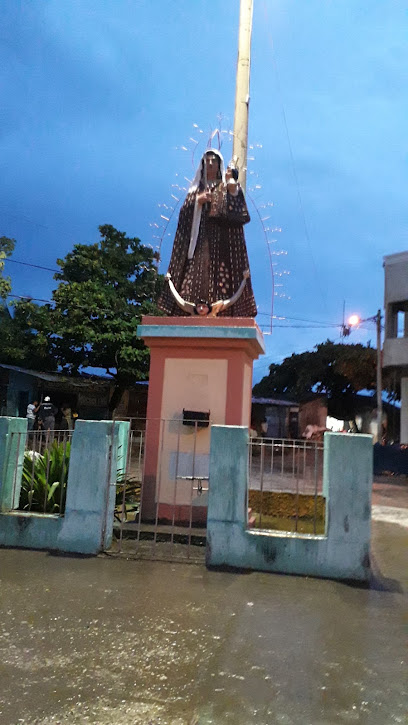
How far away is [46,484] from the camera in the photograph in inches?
222

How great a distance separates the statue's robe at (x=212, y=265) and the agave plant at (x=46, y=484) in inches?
101

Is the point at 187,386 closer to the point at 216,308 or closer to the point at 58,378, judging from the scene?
the point at 216,308

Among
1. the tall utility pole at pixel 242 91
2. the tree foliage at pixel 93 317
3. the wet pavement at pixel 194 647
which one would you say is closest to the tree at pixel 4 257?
the tree foliage at pixel 93 317

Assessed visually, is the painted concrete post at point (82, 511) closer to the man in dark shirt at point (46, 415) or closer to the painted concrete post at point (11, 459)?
the painted concrete post at point (11, 459)

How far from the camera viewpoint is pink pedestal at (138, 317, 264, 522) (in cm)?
632

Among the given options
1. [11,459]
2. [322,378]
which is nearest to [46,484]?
[11,459]

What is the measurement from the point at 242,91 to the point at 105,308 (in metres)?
13.1

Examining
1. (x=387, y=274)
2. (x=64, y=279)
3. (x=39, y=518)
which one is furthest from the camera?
(x=64, y=279)

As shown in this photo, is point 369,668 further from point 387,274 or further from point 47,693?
point 387,274

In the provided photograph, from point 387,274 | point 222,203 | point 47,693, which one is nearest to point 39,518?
point 47,693

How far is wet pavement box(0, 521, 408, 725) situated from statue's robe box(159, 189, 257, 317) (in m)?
3.67

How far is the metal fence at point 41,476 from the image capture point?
18.2ft

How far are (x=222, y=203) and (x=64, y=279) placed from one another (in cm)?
1590

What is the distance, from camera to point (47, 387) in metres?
23.0
